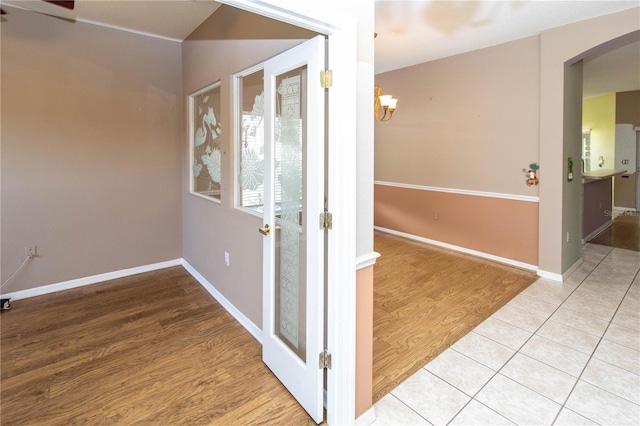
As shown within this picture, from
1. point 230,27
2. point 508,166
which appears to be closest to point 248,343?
point 230,27

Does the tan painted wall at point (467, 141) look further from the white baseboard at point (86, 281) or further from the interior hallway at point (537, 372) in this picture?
the white baseboard at point (86, 281)

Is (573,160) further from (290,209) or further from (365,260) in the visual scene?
(290,209)

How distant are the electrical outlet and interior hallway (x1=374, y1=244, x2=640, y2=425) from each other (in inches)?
144

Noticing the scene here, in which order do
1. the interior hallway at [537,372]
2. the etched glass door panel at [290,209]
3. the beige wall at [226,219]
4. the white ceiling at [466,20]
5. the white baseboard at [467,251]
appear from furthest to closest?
the white baseboard at [467,251] → the white ceiling at [466,20] → the beige wall at [226,219] → the etched glass door panel at [290,209] → the interior hallway at [537,372]

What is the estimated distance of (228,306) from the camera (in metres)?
3.07

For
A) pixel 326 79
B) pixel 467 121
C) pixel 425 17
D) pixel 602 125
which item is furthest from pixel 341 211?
pixel 602 125

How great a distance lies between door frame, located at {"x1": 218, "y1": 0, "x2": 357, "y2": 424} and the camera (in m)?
1.52

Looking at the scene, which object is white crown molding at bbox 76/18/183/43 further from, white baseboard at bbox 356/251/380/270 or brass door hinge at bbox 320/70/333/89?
white baseboard at bbox 356/251/380/270

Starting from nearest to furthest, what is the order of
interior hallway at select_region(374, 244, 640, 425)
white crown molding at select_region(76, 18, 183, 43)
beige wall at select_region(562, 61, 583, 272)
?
interior hallway at select_region(374, 244, 640, 425)
white crown molding at select_region(76, 18, 183, 43)
beige wall at select_region(562, 61, 583, 272)

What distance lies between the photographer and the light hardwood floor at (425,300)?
237 centimetres

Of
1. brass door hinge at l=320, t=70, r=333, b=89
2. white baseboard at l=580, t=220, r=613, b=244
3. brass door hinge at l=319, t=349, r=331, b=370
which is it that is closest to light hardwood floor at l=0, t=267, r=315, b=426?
brass door hinge at l=319, t=349, r=331, b=370

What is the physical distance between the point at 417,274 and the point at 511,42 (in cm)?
304

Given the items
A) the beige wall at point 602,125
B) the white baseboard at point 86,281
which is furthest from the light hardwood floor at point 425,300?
the beige wall at point 602,125

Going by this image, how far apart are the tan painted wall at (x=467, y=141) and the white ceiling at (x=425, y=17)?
1.42 feet
